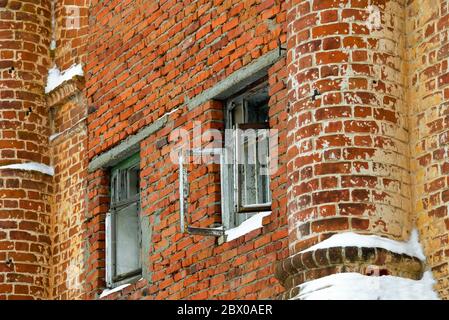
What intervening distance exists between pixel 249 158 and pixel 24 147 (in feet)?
12.6

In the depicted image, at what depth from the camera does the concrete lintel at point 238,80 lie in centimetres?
1487

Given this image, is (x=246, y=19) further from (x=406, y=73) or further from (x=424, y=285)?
(x=424, y=285)

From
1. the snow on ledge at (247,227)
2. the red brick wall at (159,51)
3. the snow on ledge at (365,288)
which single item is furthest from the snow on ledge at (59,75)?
the snow on ledge at (365,288)

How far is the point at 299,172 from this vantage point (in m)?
13.5

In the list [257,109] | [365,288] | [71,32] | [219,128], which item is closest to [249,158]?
[257,109]

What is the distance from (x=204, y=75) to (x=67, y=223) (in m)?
3.01

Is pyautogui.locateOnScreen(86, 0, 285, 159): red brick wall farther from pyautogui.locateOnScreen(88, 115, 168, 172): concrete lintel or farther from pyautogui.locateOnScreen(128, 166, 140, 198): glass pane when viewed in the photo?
pyautogui.locateOnScreen(128, 166, 140, 198): glass pane

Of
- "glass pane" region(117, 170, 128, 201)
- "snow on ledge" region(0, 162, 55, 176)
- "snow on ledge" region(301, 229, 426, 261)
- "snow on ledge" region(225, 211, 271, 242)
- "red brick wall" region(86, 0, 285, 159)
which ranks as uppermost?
"red brick wall" region(86, 0, 285, 159)

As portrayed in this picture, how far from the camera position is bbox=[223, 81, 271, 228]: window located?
14945 millimetres

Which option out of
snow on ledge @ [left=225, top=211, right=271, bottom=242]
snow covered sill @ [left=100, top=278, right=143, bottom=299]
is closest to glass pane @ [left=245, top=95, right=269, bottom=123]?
snow on ledge @ [left=225, top=211, right=271, bottom=242]

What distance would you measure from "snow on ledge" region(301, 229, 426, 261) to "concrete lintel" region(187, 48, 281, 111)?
2204mm

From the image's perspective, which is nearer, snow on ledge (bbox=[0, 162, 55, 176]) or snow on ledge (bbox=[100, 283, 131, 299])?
snow on ledge (bbox=[100, 283, 131, 299])

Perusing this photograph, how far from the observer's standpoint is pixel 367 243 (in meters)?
13.0

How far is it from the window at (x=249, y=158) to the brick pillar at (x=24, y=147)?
325 centimetres
